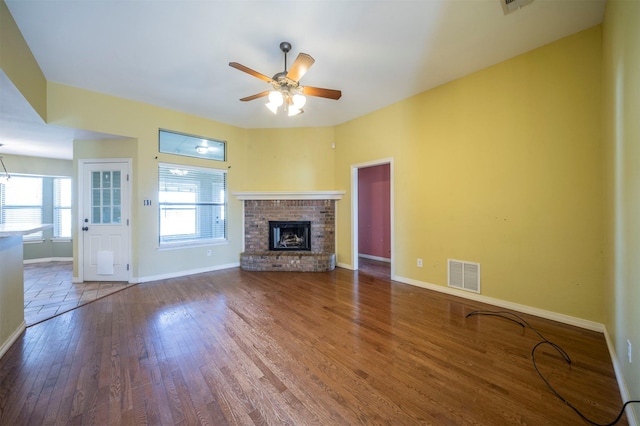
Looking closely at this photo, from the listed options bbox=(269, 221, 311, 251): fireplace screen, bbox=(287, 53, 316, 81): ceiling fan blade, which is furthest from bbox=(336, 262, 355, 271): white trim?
bbox=(287, 53, 316, 81): ceiling fan blade

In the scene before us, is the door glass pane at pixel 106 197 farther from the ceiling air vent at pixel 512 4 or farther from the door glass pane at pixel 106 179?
the ceiling air vent at pixel 512 4

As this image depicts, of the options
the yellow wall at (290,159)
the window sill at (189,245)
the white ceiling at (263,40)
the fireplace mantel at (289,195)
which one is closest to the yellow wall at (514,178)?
the white ceiling at (263,40)

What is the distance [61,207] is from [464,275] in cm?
859

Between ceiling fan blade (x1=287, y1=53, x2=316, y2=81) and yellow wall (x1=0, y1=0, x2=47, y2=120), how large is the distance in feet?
7.87

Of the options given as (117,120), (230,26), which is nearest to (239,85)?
(230,26)

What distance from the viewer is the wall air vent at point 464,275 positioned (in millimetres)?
3293

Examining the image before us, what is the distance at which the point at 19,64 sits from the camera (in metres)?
2.45

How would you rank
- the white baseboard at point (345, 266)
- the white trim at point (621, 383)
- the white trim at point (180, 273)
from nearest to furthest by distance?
the white trim at point (621, 383), the white trim at point (180, 273), the white baseboard at point (345, 266)

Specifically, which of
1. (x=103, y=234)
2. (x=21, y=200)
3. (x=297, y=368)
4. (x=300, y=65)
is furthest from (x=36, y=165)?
(x=297, y=368)

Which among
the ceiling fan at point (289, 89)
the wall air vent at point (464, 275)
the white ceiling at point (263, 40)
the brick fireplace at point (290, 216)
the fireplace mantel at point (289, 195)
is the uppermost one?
the white ceiling at point (263, 40)

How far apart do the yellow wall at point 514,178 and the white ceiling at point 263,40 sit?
340mm

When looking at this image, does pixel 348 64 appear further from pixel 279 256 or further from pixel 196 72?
pixel 279 256

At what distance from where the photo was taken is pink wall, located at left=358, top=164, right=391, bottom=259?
5.88m

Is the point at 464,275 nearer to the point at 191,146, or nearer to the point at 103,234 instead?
the point at 191,146
